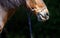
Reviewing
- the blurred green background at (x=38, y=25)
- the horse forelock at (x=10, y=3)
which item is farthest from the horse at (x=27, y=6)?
the blurred green background at (x=38, y=25)

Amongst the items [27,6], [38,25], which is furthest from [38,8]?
[38,25]

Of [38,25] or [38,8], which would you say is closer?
[38,8]

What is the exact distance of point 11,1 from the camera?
1.50m

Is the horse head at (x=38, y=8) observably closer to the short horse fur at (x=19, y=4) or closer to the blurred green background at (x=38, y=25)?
the short horse fur at (x=19, y=4)

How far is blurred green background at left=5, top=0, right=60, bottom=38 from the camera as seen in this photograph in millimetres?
3479

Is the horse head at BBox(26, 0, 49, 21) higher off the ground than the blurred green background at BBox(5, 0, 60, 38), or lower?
higher

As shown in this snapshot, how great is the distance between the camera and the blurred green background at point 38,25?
3.48 m

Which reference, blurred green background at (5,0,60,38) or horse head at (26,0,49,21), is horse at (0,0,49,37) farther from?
blurred green background at (5,0,60,38)

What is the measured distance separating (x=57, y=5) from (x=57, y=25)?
0.28m

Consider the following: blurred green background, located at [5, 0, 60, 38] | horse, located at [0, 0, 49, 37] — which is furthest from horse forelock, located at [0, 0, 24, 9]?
blurred green background, located at [5, 0, 60, 38]

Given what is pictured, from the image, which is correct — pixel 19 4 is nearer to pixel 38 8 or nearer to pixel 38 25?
pixel 38 8

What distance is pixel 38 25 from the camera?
3.68m

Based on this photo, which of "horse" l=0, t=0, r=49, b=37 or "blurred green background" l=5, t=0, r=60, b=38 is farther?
"blurred green background" l=5, t=0, r=60, b=38

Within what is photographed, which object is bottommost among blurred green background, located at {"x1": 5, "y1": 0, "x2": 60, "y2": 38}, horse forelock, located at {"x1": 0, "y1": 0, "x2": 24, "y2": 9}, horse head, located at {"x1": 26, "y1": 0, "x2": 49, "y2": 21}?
blurred green background, located at {"x1": 5, "y1": 0, "x2": 60, "y2": 38}
